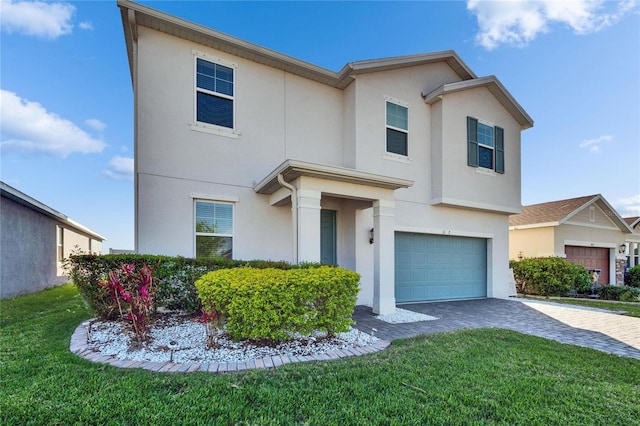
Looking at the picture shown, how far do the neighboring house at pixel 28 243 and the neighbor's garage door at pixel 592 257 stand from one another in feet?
67.5

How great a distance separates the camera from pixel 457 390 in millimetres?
3137

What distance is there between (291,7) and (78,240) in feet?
51.9

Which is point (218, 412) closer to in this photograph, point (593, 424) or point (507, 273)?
point (593, 424)

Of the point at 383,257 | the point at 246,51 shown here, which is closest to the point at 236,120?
the point at 246,51

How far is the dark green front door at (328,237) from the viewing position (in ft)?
27.9

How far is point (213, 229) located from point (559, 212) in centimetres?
1600

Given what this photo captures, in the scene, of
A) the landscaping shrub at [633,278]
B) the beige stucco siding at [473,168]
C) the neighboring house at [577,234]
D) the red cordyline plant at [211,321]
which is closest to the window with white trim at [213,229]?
the red cordyline plant at [211,321]

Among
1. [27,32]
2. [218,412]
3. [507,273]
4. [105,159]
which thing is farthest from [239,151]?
[507,273]

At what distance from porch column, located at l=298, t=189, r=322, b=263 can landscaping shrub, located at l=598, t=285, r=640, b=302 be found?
13.4 metres

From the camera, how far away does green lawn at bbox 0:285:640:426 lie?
2586 mm

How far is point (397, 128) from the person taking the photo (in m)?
9.05

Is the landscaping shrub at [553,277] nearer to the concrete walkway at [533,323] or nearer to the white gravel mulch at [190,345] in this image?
the concrete walkway at [533,323]

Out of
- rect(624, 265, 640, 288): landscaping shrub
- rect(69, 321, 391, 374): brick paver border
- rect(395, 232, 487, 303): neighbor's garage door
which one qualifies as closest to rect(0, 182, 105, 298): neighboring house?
rect(69, 321, 391, 374): brick paver border

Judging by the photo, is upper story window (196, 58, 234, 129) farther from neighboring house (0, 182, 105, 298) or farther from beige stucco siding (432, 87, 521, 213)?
beige stucco siding (432, 87, 521, 213)
